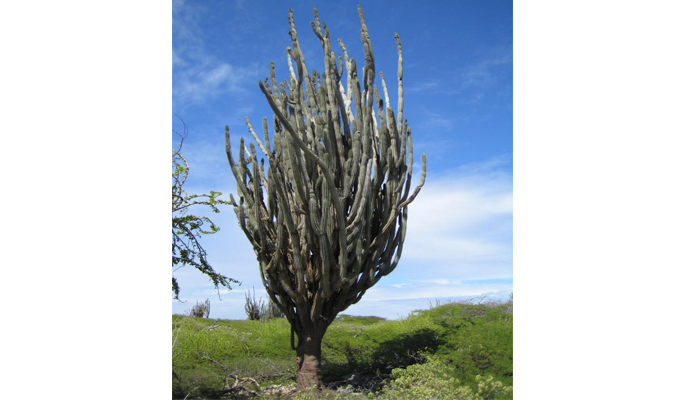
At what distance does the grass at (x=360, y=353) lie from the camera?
4.49 m

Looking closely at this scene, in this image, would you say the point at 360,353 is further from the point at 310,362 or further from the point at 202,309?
the point at 202,309

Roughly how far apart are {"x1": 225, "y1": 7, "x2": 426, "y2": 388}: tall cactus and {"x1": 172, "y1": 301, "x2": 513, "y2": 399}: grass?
812mm

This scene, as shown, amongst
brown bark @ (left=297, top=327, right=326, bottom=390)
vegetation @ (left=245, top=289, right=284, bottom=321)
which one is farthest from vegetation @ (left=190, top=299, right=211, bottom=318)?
brown bark @ (left=297, top=327, right=326, bottom=390)

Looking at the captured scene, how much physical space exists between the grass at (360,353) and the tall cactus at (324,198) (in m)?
0.81

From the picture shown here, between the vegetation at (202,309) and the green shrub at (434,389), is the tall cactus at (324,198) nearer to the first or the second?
the green shrub at (434,389)

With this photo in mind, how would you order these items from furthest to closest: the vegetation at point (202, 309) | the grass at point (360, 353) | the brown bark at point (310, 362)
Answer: the vegetation at point (202, 309)
the grass at point (360, 353)
the brown bark at point (310, 362)

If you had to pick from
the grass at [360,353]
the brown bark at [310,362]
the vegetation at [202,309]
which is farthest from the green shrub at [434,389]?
the vegetation at [202,309]

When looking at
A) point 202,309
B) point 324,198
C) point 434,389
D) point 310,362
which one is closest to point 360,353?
point 310,362

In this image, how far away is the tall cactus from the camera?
350cm

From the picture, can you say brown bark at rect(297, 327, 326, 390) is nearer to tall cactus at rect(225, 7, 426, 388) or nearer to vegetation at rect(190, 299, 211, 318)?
tall cactus at rect(225, 7, 426, 388)

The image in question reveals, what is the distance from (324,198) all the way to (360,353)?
2.86 metres
